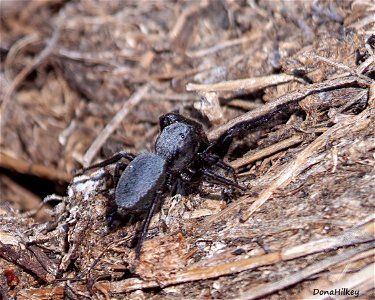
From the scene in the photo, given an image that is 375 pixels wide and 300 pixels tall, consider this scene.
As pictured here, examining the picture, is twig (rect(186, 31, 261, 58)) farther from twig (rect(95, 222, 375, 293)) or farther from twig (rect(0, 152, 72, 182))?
twig (rect(95, 222, 375, 293))

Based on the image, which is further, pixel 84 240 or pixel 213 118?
pixel 213 118

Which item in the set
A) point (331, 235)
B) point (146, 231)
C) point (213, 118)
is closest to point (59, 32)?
point (213, 118)

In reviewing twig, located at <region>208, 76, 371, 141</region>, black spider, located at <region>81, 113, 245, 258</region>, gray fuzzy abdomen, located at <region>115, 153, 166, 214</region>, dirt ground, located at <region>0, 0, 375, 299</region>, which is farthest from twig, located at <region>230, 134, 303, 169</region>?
gray fuzzy abdomen, located at <region>115, 153, 166, 214</region>

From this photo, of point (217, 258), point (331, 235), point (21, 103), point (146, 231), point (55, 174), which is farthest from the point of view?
point (21, 103)

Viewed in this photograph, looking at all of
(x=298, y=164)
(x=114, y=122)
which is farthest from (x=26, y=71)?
(x=298, y=164)

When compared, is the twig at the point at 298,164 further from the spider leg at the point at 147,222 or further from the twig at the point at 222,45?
the twig at the point at 222,45

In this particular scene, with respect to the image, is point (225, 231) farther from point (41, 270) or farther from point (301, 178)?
point (41, 270)

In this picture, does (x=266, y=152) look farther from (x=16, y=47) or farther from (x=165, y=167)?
(x=16, y=47)
